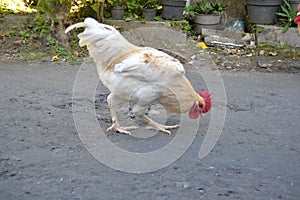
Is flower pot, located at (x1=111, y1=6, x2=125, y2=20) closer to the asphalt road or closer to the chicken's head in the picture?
the asphalt road

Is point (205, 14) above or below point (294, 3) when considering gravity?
below

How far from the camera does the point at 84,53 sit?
684cm

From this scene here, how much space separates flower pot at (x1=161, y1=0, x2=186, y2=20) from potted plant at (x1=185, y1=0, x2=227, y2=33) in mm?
226

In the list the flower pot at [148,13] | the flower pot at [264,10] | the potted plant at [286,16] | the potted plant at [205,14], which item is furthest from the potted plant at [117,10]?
the potted plant at [286,16]

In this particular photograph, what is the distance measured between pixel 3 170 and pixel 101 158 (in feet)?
2.29

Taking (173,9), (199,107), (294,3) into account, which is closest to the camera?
(199,107)

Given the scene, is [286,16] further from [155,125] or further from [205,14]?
[155,125]

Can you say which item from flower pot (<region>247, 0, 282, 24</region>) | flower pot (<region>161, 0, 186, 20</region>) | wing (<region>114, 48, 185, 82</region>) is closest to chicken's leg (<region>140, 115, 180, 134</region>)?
wing (<region>114, 48, 185, 82</region>)

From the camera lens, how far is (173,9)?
7.97 metres

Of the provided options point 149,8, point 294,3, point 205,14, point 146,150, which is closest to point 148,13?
point 149,8

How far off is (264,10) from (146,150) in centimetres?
525

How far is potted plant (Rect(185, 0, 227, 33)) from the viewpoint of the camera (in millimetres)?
8039

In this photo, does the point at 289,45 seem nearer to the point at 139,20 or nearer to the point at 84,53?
the point at 139,20

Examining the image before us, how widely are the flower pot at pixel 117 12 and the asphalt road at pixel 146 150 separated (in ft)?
10.0
